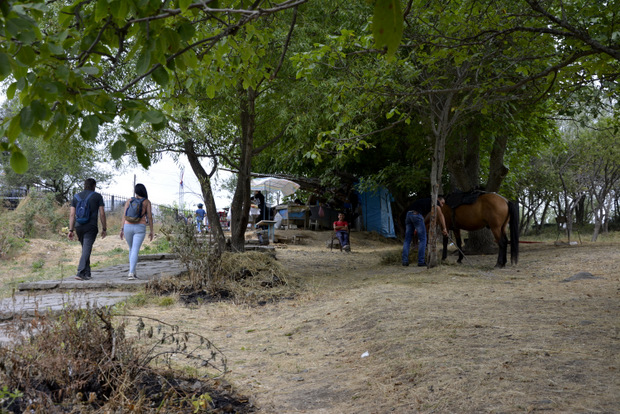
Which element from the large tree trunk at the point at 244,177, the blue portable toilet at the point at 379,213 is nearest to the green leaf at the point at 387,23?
the large tree trunk at the point at 244,177

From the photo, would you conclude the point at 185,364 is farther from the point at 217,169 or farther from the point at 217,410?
the point at 217,169

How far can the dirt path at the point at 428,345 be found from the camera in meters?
3.50

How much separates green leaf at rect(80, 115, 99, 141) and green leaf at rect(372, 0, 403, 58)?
130cm

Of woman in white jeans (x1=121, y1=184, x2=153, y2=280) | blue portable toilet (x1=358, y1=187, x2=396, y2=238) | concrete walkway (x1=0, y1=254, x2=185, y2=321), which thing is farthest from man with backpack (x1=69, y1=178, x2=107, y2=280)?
blue portable toilet (x1=358, y1=187, x2=396, y2=238)

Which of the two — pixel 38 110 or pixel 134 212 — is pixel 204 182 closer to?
pixel 134 212

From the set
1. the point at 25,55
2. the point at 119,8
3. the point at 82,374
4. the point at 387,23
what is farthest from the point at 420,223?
the point at 387,23

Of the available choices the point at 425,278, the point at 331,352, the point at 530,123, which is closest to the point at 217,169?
the point at 425,278

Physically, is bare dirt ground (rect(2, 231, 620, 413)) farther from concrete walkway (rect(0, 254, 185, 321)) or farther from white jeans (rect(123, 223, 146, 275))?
white jeans (rect(123, 223, 146, 275))

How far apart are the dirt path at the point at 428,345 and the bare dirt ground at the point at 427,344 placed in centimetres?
1

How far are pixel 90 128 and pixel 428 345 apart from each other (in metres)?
3.47

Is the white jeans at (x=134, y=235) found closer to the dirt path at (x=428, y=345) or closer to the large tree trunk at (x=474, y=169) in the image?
the dirt path at (x=428, y=345)

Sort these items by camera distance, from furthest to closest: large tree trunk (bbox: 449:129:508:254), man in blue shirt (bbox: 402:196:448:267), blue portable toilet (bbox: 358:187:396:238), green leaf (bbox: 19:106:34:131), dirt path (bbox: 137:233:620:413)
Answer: blue portable toilet (bbox: 358:187:396:238), large tree trunk (bbox: 449:129:508:254), man in blue shirt (bbox: 402:196:448:267), dirt path (bbox: 137:233:620:413), green leaf (bbox: 19:106:34:131)

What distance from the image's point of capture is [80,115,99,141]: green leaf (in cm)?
227

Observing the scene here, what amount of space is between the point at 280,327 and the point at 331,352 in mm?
1457
